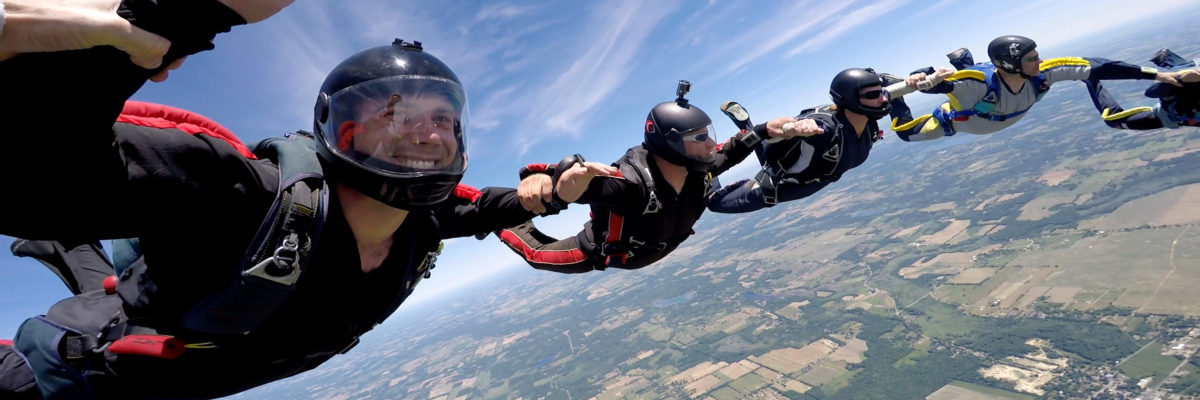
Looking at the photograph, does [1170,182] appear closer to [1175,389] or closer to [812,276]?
[812,276]

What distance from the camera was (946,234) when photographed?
53.4m

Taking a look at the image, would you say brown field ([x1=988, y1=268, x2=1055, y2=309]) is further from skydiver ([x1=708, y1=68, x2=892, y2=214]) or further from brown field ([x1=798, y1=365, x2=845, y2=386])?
skydiver ([x1=708, y1=68, x2=892, y2=214])

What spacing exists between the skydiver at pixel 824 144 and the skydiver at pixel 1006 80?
0.77m

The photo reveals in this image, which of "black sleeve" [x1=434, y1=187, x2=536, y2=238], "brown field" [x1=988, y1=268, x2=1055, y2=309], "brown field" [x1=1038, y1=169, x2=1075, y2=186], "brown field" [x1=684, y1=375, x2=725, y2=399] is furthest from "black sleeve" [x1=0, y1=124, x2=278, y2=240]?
"brown field" [x1=1038, y1=169, x2=1075, y2=186]

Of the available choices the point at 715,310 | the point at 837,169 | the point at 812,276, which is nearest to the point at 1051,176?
the point at 812,276

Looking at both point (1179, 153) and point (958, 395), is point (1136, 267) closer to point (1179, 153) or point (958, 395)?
point (958, 395)

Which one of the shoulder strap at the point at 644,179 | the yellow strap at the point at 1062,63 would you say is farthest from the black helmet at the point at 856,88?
the yellow strap at the point at 1062,63

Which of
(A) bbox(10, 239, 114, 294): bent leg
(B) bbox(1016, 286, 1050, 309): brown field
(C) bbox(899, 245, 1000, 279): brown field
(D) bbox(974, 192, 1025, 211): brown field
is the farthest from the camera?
(D) bbox(974, 192, 1025, 211): brown field

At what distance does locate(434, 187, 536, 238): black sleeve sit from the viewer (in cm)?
283

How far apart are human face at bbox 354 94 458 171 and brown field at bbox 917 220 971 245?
6646cm

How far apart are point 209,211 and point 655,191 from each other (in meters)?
3.02

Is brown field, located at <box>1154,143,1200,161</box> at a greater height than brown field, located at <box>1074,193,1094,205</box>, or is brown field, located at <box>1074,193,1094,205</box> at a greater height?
brown field, located at <box>1154,143,1200,161</box>

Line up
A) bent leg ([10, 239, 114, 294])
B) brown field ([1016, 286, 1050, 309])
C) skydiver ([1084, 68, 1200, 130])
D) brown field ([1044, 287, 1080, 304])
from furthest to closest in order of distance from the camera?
1. brown field ([1016, 286, 1050, 309])
2. brown field ([1044, 287, 1080, 304])
3. skydiver ([1084, 68, 1200, 130])
4. bent leg ([10, 239, 114, 294])

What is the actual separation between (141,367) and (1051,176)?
90804mm
